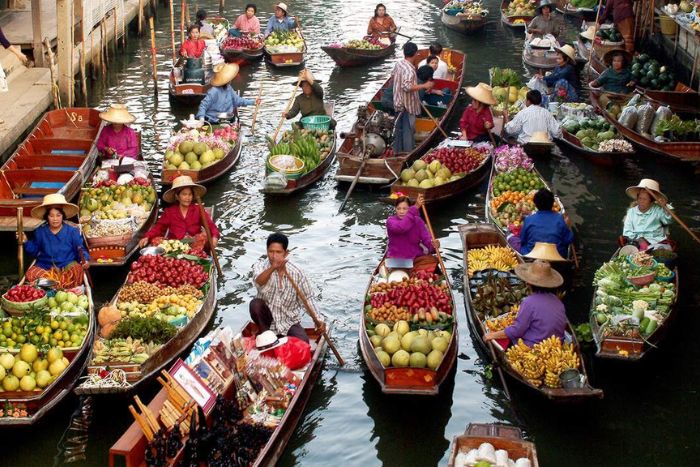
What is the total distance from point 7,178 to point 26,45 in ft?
24.0

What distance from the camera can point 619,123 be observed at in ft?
51.8

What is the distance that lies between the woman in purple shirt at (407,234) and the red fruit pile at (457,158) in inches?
127

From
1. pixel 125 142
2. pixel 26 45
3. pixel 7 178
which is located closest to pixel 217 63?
pixel 26 45

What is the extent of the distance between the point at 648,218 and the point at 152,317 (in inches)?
222

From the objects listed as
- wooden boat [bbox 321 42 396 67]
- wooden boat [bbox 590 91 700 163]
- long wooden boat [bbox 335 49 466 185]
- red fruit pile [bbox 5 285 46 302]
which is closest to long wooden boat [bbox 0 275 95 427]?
red fruit pile [bbox 5 285 46 302]

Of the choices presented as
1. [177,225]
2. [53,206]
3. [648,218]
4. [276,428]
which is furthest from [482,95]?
[276,428]

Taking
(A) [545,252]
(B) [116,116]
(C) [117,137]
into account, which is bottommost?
(C) [117,137]

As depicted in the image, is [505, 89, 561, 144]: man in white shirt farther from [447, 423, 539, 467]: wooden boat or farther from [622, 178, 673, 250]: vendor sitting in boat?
[447, 423, 539, 467]: wooden boat

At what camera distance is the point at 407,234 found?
34.3 ft

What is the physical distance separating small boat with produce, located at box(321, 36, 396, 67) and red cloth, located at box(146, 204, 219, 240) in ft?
34.6

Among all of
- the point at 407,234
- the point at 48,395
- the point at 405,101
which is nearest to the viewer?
the point at 48,395

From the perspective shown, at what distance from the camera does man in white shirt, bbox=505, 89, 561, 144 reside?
14805 mm

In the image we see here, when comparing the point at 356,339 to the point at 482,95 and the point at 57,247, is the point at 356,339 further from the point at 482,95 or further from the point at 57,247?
the point at 482,95

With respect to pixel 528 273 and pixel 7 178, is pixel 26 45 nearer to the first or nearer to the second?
pixel 7 178
